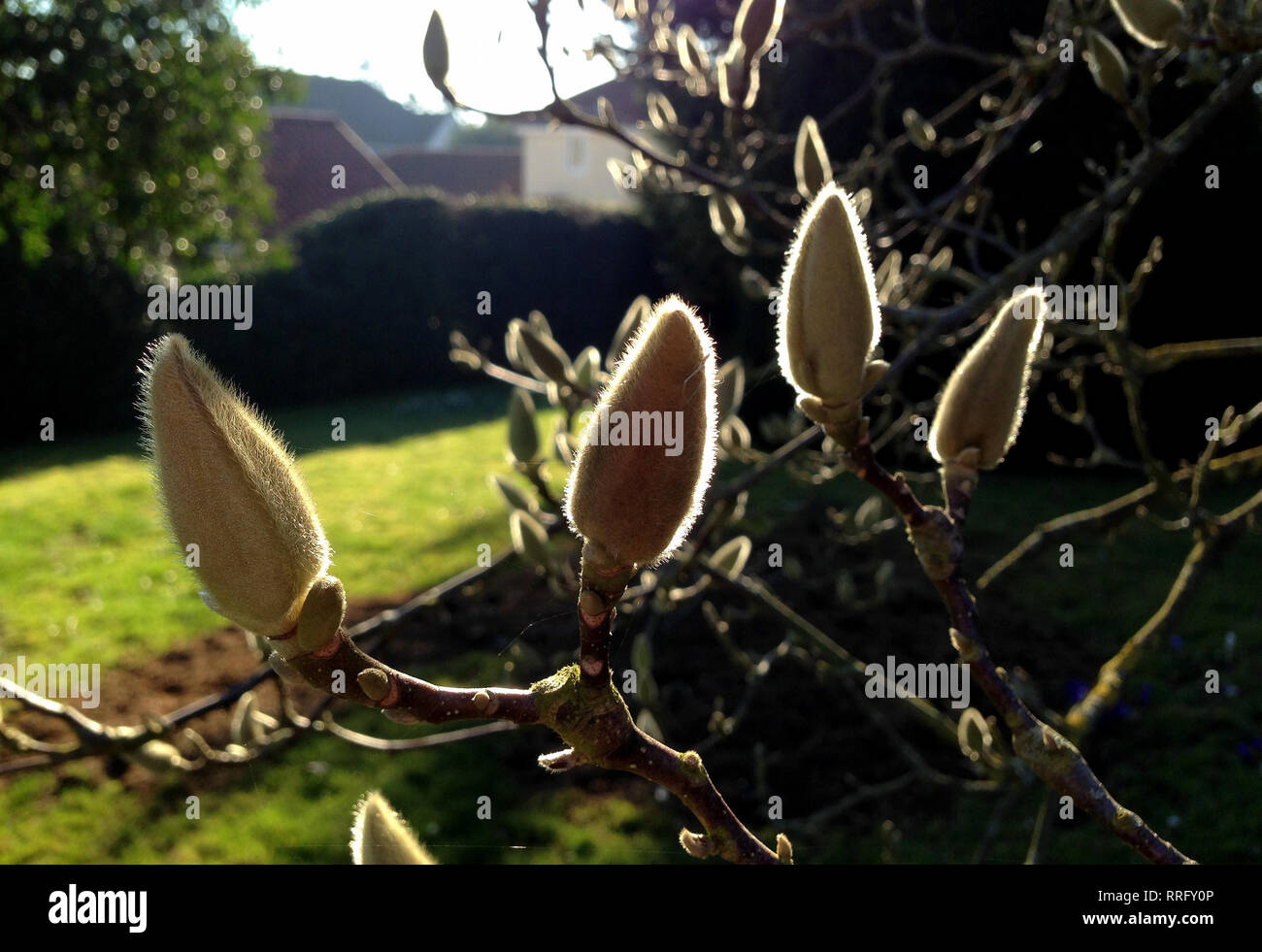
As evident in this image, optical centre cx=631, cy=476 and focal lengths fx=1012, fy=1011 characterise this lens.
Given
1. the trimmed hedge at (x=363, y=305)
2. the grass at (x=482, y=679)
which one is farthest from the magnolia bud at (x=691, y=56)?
the trimmed hedge at (x=363, y=305)

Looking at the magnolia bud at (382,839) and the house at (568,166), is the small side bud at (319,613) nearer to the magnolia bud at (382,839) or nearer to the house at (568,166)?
the magnolia bud at (382,839)

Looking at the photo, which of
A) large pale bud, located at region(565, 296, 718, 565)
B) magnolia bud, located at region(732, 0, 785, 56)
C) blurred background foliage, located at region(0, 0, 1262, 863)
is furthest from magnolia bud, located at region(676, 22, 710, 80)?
large pale bud, located at region(565, 296, 718, 565)

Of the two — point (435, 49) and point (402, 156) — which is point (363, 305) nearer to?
point (435, 49)

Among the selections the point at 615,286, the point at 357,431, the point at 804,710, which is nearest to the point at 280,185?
the point at 615,286

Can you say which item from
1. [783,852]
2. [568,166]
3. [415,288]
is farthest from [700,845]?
[568,166]

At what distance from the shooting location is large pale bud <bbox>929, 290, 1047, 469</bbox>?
785 mm

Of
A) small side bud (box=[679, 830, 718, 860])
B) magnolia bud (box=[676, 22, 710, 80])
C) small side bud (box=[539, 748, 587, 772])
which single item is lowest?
small side bud (box=[679, 830, 718, 860])

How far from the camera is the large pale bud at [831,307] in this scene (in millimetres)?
645

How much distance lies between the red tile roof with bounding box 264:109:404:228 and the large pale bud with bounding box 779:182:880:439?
17802 millimetres

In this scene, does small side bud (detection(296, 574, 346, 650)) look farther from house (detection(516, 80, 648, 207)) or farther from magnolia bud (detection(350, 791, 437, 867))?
house (detection(516, 80, 648, 207))

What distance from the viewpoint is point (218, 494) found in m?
0.50

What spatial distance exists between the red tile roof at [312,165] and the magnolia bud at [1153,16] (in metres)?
17.3

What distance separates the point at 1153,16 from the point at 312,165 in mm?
18952
